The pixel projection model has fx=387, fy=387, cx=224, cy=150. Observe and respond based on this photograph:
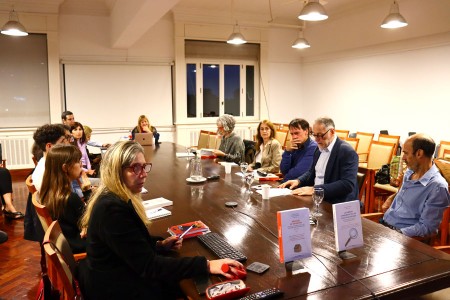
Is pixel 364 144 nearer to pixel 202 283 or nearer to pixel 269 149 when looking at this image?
pixel 269 149

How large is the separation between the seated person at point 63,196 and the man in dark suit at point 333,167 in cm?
149

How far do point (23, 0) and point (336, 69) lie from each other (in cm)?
645

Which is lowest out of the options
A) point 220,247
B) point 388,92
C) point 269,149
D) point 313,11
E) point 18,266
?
point 18,266

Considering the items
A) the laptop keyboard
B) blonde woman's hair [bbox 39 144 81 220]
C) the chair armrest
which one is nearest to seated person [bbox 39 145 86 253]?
blonde woman's hair [bbox 39 144 81 220]

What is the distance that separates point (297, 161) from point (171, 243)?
2310 mm

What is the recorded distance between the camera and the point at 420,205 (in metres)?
2.52

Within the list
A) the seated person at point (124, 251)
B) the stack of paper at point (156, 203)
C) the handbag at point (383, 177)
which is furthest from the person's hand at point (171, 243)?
the handbag at point (383, 177)

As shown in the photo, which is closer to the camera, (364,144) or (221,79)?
(364,144)

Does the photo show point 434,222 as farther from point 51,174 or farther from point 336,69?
point 336,69

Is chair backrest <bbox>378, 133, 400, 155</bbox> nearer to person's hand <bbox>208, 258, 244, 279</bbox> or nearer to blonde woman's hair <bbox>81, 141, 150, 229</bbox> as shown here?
person's hand <bbox>208, 258, 244, 279</bbox>

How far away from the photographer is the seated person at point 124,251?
5.03 feet

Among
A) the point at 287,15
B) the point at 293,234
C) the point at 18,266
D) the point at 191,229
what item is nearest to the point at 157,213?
the point at 191,229

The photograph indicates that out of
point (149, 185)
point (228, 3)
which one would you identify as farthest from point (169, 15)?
point (149, 185)

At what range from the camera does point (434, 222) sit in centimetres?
239
